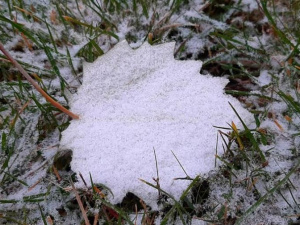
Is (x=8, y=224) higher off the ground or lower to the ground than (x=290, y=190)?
higher

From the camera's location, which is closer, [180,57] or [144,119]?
[144,119]

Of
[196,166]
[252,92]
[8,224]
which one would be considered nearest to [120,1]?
[252,92]

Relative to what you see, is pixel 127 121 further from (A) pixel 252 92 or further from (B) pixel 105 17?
(B) pixel 105 17
